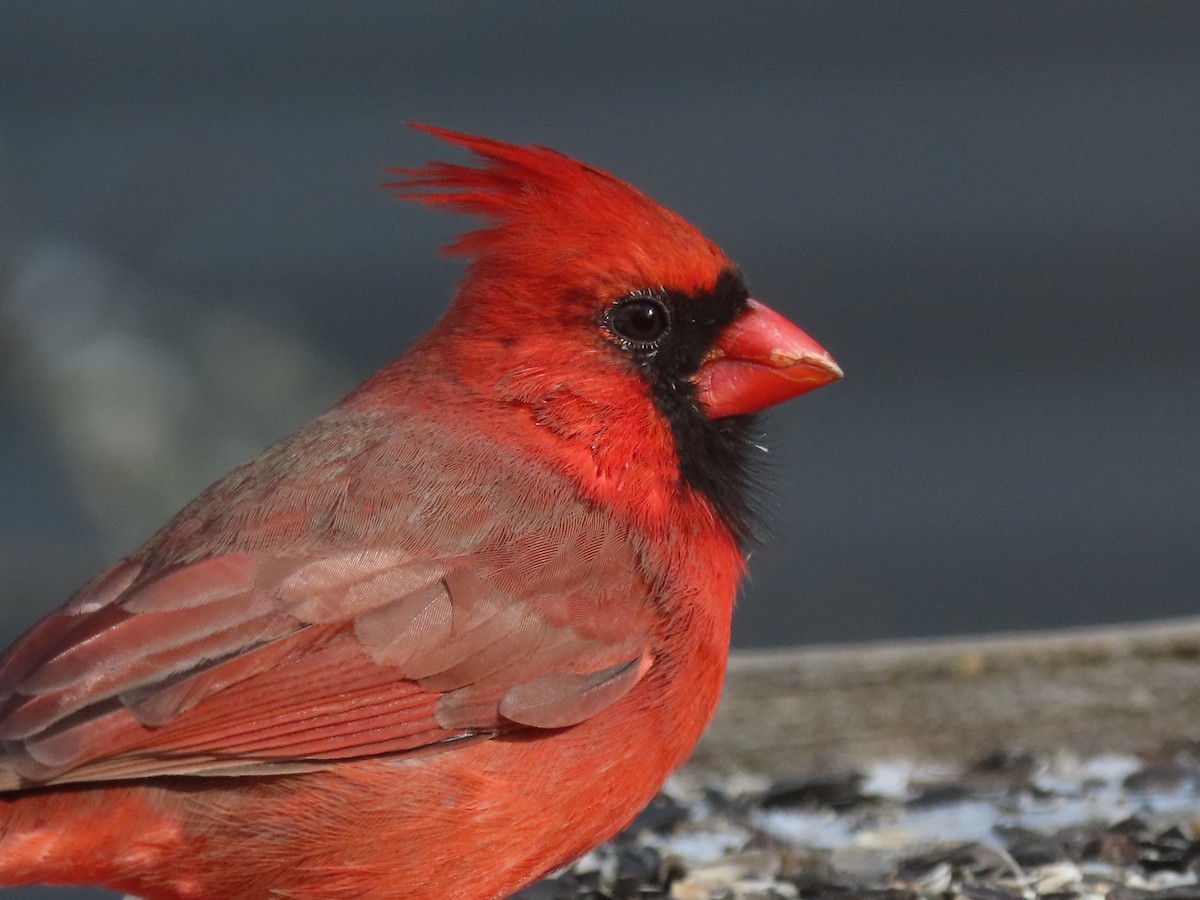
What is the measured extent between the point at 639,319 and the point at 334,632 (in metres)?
0.57

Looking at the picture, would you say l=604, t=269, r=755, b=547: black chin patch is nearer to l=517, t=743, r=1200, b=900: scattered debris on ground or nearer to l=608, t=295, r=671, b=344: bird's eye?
l=608, t=295, r=671, b=344: bird's eye

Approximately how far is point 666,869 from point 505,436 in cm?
58

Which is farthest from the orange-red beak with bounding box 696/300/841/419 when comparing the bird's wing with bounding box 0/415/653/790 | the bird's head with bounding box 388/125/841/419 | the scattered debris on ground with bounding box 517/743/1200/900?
the scattered debris on ground with bounding box 517/743/1200/900

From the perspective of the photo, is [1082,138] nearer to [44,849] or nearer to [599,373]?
[599,373]

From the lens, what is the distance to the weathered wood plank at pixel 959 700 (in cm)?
276

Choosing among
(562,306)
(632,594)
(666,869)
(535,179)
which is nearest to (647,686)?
(632,594)

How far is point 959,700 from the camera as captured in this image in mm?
2844

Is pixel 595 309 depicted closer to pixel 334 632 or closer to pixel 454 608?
pixel 454 608

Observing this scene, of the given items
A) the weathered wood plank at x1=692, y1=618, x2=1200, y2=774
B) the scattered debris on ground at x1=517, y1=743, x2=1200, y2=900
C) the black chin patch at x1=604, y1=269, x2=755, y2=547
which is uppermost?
the black chin patch at x1=604, y1=269, x2=755, y2=547

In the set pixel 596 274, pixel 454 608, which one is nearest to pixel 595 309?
pixel 596 274

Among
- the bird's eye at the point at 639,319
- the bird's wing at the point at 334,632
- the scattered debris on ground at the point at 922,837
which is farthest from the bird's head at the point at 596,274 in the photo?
the scattered debris on ground at the point at 922,837

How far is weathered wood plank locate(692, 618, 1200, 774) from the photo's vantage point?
2764mm

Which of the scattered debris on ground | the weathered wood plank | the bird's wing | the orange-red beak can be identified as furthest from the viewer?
the weathered wood plank

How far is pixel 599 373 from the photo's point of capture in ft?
7.82
